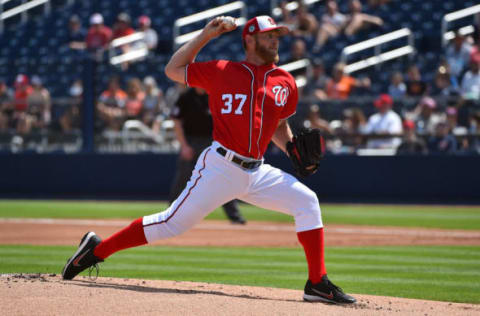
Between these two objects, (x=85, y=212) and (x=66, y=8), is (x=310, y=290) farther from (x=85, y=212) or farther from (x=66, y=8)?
(x=66, y=8)

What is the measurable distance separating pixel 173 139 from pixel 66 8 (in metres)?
8.68

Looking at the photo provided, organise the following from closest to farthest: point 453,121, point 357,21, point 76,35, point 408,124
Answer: point 453,121
point 408,124
point 357,21
point 76,35

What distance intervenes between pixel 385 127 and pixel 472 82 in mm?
1790

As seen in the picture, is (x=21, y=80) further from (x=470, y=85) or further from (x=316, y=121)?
(x=470, y=85)

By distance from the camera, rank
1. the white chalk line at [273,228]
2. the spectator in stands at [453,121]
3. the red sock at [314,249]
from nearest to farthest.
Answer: the red sock at [314,249], the white chalk line at [273,228], the spectator in stands at [453,121]

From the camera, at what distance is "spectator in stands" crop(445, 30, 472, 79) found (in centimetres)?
1599

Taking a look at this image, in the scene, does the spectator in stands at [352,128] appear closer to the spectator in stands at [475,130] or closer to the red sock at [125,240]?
the spectator in stands at [475,130]

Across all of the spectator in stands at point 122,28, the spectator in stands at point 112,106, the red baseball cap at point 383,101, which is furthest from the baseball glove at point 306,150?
the spectator in stands at point 122,28

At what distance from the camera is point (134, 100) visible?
16375 millimetres

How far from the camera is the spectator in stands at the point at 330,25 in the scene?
1869 centimetres

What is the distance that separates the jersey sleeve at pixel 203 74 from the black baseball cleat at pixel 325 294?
1547 millimetres

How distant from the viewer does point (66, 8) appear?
23.4 metres

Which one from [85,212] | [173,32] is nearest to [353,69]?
[173,32]

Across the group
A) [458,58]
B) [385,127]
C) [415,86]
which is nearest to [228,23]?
[385,127]
